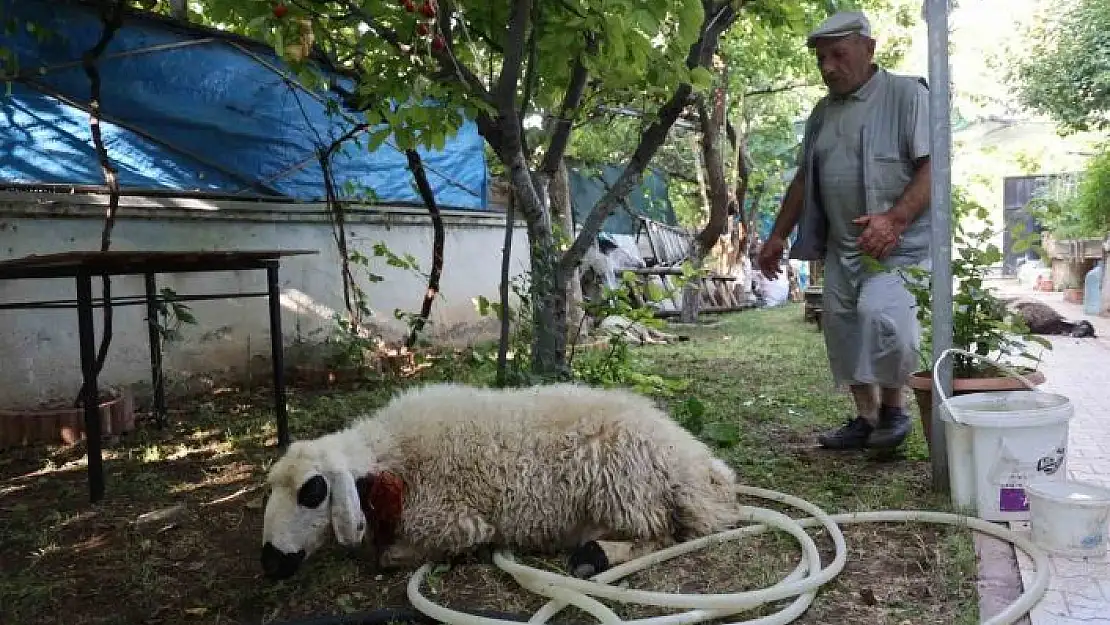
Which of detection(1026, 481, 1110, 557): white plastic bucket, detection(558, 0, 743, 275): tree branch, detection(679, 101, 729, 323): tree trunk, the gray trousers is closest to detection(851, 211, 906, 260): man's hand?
the gray trousers

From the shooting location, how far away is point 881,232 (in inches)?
135

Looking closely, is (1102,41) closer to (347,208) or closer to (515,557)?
(347,208)

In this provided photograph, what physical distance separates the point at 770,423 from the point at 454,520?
104 inches

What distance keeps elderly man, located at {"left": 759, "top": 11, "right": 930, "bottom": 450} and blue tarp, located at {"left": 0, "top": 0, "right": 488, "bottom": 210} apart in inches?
147

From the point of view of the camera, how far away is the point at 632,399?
114 inches

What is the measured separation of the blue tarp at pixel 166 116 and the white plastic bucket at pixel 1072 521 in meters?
5.18

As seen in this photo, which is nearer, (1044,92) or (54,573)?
(54,573)

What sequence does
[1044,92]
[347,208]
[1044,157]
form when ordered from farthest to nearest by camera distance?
[1044,157], [1044,92], [347,208]

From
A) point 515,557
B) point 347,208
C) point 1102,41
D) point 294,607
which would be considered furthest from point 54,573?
point 1102,41

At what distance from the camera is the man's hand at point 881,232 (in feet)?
11.3

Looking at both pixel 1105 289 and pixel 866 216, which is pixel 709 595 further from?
pixel 1105 289

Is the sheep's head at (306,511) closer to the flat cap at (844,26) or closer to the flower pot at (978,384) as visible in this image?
the flower pot at (978,384)

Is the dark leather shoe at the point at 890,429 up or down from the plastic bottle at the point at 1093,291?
down

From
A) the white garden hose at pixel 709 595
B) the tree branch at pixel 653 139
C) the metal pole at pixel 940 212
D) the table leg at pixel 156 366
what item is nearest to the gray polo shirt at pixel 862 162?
the metal pole at pixel 940 212
